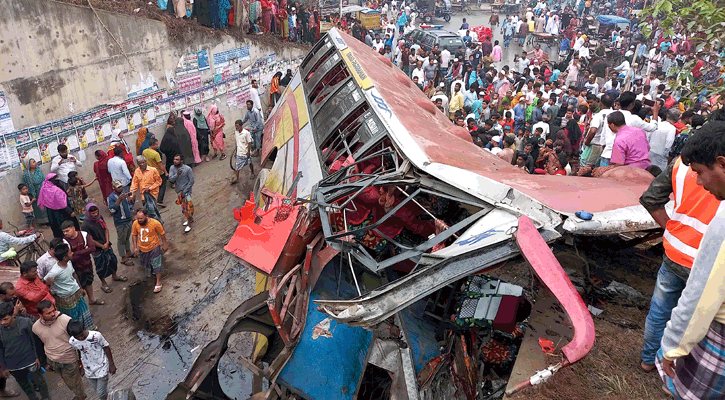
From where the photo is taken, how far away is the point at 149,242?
7438 mm

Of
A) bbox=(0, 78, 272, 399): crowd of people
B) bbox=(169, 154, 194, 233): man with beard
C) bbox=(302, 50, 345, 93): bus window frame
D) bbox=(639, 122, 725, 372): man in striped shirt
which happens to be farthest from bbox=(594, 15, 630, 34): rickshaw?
bbox=(639, 122, 725, 372): man in striped shirt

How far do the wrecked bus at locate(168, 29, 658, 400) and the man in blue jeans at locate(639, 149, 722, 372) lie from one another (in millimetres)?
341

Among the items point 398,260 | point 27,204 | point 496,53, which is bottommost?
point 27,204

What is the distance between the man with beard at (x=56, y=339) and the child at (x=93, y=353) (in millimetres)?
122

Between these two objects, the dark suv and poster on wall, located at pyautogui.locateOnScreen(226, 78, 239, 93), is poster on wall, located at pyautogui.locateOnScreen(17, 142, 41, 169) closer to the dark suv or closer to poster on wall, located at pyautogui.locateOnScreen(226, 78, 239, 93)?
poster on wall, located at pyautogui.locateOnScreen(226, 78, 239, 93)

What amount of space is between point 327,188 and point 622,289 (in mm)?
2738

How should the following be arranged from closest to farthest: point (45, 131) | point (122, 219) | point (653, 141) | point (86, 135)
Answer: point (653, 141)
point (122, 219)
point (45, 131)
point (86, 135)

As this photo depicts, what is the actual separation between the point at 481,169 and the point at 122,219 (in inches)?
232

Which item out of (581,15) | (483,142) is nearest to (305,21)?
(483,142)

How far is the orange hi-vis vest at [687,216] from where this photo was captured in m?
2.76

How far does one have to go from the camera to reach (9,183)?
8.77 meters

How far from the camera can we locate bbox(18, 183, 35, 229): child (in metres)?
8.41

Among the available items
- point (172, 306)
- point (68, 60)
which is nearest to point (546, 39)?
point (68, 60)

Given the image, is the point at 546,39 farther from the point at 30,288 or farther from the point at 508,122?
the point at 30,288
